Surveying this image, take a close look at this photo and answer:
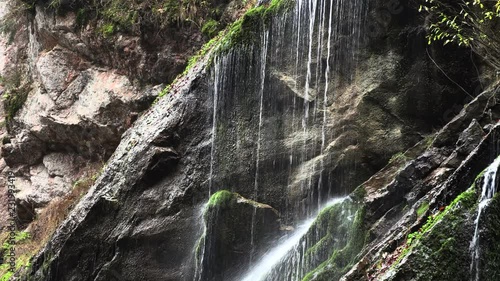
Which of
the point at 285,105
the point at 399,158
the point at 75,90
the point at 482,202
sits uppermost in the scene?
the point at 75,90

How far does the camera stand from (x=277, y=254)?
34.0 feet

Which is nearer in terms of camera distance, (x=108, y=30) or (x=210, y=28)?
(x=210, y=28)

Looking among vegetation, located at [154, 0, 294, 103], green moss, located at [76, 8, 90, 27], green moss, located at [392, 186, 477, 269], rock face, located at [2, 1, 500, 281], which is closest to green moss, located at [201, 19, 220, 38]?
rock face, located at [2, 1, 500, 281]

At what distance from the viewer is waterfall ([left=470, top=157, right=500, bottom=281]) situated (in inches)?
229

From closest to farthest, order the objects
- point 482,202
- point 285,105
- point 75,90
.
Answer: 1. point 482,202
2. point 285,105
3. point 75,90

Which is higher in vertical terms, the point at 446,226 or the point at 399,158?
the point at 399,158

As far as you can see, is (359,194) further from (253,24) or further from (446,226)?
(253,24)

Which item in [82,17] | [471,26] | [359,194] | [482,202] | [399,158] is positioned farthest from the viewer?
[82,17]

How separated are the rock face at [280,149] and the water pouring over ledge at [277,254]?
216mm

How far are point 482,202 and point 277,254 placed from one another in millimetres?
4953

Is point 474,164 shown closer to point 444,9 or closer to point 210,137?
point 444,9

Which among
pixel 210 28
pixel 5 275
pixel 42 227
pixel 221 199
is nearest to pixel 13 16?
pixel 42 227

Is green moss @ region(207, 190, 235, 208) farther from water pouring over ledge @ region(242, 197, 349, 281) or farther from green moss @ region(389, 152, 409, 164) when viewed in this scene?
green moss @ region(389, 152, 409, 164)

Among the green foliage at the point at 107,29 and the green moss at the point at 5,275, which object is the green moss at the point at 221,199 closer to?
the green moss at the point at 5,275
